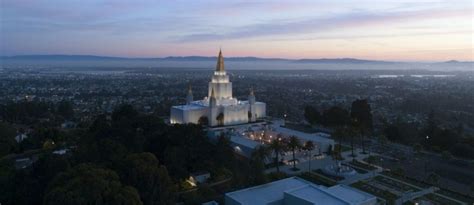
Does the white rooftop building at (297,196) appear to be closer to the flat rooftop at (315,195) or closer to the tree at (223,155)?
the flat rooftop at (315,195)

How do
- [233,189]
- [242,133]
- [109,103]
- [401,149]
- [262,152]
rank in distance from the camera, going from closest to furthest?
[233,189], [262,152], [401,149], [242,133], [109,103]

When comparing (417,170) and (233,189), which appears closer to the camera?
(233,189)

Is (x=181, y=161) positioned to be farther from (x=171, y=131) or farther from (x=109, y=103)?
(x=109, y=103)

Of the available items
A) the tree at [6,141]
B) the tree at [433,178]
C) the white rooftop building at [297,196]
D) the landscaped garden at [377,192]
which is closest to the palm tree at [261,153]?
the white rooftop building at [297,196]

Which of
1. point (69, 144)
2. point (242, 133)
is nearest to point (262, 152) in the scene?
point (242, 133)

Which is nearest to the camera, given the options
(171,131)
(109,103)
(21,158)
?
(171,131)

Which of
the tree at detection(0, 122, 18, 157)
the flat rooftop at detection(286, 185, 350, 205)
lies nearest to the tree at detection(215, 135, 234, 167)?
the flat rooftop at detection(286, 185, 350, 205)

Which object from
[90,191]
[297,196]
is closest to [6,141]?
[90,191]

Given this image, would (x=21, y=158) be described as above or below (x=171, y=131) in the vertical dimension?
below
